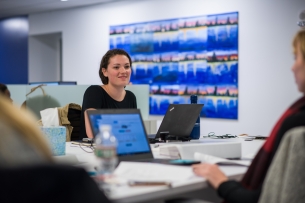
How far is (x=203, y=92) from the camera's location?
6938 mm

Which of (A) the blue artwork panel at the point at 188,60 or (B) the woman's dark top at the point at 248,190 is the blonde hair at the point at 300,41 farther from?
(A) the blue artwork panel at the point at 188,60

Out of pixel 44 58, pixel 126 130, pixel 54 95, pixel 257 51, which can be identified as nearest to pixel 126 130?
pixel 126 130

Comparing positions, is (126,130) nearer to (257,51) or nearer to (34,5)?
(257,51)

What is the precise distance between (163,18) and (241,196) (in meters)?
5.96

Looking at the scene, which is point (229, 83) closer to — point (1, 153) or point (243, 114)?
point (243, 114)

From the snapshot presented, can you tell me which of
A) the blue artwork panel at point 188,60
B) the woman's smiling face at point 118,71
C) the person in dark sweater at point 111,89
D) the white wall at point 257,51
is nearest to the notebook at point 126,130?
the person in dark sweater at point 111,89

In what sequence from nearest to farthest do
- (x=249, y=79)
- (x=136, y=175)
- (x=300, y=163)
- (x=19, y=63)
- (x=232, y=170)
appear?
(x=300, y=163) < (x=136, y=175) < (x=232, y=170) < (x=249, y=79) < (x=19, y=63)

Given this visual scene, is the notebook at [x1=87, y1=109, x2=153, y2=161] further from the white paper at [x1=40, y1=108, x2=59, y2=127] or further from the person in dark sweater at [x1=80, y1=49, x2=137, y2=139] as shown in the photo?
the white paper at [x1=40, y1=108, x2=59, y2=127]

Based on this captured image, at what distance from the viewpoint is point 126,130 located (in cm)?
222

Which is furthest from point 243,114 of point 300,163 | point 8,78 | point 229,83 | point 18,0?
point 8,78

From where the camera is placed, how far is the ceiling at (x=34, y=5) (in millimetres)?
8438

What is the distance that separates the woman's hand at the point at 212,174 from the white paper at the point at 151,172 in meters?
0.03

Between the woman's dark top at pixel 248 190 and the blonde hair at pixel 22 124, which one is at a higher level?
the blonde hair at pixel 22 124

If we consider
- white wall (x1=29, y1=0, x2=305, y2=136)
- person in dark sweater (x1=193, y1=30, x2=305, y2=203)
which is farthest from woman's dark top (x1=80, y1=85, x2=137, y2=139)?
white wall (x1=29, y1=0, x2=305, y2=136)
